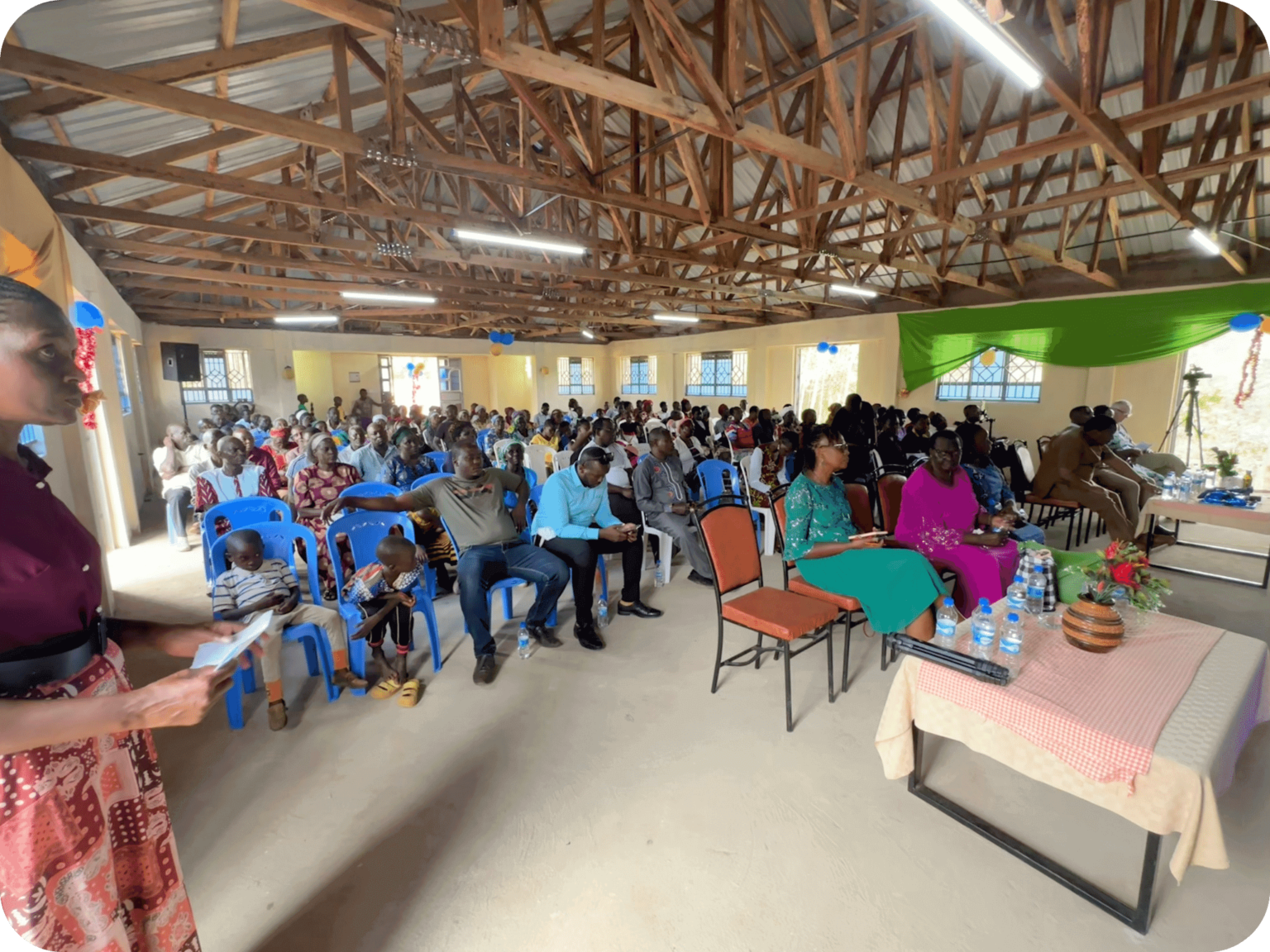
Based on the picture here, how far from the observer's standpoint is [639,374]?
710 inches

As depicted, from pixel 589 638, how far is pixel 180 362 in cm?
1058

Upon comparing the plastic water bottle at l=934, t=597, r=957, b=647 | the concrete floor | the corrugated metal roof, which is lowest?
the concrete floor

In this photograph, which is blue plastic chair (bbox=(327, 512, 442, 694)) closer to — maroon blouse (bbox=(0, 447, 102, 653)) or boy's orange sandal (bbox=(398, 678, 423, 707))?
boy's orange sandal (bbox=(398, 678, 423, 707))

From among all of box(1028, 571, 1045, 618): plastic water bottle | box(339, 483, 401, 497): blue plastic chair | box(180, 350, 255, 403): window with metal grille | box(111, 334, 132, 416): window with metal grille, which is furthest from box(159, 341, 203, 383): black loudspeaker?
box(1028, 571, 1045, 618): plastic water bottle

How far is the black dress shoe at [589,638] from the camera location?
362cm

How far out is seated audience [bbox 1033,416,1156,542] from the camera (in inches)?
210

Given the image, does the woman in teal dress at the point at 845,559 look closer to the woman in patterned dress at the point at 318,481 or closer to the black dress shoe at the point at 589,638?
the black dress shoe at the point at 589,638

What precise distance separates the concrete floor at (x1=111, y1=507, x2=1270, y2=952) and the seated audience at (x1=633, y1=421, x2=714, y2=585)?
5.62ft

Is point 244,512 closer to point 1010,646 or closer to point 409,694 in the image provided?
point 409,694

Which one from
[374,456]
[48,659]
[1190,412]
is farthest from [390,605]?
[1190,412]

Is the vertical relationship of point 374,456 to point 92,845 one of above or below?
above

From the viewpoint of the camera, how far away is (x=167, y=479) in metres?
6.30

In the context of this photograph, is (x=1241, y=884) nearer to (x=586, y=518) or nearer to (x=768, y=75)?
(x=586, y=518)

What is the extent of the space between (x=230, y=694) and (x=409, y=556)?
104 centimetres
